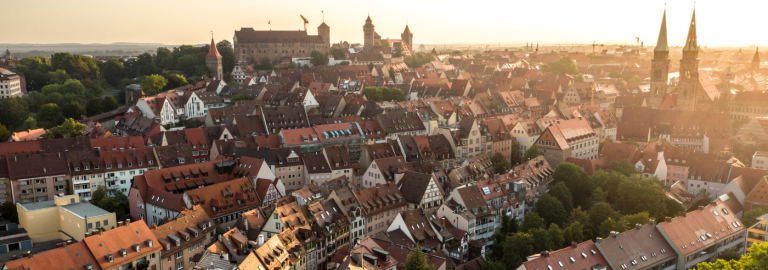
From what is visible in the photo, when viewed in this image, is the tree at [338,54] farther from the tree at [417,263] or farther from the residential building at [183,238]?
the tree at [417,263]

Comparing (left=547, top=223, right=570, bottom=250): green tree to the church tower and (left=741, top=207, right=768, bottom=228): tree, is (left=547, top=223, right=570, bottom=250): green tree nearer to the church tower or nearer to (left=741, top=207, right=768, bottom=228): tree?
(left=741, top=207, right=768, bottom=228): tree

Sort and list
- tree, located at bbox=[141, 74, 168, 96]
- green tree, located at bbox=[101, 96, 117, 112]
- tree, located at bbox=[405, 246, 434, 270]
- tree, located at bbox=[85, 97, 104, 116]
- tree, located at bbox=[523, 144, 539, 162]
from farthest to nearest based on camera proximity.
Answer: tree, located at bbox=[141, 74, 168, 96] < green tree, located at bbox=[101, 96, 117, 112] < tree, located at bbox=[85, 97, 104, 116] < tree, located at bbox=[523, 144, 539, 162] < tree, located at bbox=[405, 246, 434, 270]

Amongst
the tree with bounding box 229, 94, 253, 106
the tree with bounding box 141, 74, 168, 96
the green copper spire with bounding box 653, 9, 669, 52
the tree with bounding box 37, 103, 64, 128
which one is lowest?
the tree with bounding box 37, 103, 64, 128

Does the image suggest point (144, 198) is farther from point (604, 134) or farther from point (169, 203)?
point (604, 134)

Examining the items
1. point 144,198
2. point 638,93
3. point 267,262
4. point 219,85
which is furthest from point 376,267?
point 638,93

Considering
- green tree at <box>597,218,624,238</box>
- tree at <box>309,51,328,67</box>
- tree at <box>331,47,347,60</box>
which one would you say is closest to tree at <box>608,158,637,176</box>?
green tree at <box>597,218,624,238</box>

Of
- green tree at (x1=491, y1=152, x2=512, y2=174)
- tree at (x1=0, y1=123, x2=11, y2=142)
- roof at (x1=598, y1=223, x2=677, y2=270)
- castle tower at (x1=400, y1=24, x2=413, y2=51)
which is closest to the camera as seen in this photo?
Result: roof at (x1=598, y1=223, x2=677, y2=270)
